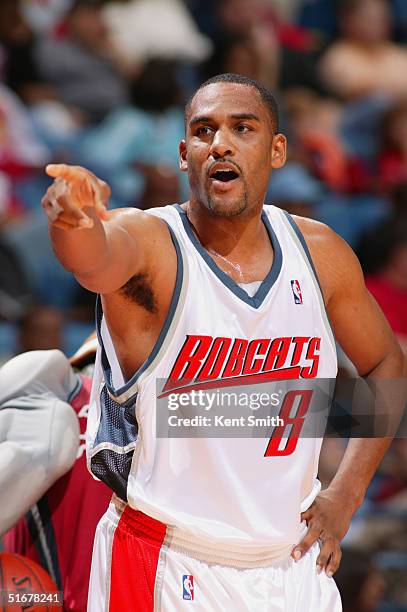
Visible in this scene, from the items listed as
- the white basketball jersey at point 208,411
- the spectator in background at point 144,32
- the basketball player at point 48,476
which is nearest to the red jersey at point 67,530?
the basketball player at point 48,476

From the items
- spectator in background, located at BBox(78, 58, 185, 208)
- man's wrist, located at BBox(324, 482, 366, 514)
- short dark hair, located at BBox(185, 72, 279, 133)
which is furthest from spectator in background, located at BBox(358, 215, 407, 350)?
short dark hair, located at BBox(185, 72, 279, 133)

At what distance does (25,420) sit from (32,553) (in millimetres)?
463

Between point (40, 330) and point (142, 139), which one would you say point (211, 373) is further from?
point (142, 139)

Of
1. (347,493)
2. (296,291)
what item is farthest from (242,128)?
(347,493)

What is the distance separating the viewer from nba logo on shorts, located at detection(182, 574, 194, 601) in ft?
9.43

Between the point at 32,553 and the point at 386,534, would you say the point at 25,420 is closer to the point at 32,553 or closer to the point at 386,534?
the point at 32,553

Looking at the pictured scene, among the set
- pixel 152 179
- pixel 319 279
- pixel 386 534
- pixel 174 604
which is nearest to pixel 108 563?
pixel 174 604

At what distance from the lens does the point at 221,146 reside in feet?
9.57

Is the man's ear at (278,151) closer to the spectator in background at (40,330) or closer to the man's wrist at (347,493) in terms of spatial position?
the man's wrist at (347,493)

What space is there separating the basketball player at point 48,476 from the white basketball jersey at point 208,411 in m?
0.44

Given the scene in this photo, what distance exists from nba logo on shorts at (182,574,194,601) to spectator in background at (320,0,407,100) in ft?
20.5

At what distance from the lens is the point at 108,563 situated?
118 inches

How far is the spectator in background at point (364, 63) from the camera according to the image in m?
8.56

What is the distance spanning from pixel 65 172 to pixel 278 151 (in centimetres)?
103
